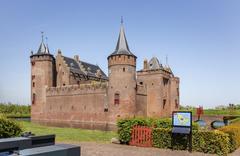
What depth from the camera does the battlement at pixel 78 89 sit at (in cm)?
3411

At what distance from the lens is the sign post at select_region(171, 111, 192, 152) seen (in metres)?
14.9

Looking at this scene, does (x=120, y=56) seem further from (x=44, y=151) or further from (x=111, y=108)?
(x=44, y=151)

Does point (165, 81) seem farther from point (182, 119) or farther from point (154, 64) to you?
point (182, 119)

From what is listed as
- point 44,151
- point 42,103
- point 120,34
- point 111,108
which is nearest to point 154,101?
point 111,108

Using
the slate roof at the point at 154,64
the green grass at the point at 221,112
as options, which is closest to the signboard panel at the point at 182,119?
the slate roof at the point at 154,64

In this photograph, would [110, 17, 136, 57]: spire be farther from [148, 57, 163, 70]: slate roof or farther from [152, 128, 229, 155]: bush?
[152, 128, 229, 155]: bush

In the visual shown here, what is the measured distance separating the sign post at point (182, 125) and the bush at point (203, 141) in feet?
0.89

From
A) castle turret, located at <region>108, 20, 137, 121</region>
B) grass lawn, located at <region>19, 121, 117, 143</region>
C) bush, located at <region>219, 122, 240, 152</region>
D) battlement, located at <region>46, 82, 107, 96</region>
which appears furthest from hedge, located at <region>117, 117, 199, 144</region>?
battlement, located at <region>46, 82, 107, 96</region>

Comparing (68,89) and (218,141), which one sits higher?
(68,89)

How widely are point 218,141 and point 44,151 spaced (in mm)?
11363

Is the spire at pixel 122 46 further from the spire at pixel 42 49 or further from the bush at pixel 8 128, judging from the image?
the bush at pixel 8 128

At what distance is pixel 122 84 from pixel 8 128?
19.4 m

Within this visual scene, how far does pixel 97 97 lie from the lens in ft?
112

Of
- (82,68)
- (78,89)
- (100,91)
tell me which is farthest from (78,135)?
(82,68)
